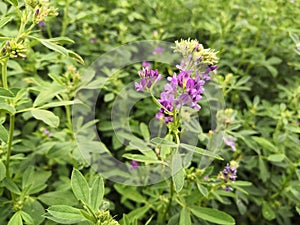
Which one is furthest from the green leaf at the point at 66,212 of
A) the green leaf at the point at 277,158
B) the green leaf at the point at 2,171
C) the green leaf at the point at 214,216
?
the green leaf at the point at 277,158

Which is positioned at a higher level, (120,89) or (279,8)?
(279,8)

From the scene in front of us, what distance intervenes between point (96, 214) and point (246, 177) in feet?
4.26

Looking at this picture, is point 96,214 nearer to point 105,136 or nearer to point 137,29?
point 105,136

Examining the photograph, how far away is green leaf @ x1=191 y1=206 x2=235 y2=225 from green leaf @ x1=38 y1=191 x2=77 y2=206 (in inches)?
20.4

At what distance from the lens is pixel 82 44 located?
269cm

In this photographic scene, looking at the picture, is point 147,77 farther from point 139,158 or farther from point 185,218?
point 185,218

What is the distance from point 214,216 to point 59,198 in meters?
0.65

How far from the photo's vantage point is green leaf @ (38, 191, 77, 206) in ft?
5.11

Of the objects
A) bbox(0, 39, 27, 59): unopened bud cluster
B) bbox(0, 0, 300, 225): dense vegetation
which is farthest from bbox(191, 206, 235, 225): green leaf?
bbox(0, 39, 27, 59): unopened bud cluster

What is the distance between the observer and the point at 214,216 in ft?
4.72

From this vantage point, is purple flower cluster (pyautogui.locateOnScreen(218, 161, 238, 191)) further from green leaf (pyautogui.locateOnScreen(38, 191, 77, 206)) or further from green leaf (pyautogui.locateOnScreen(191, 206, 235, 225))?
green leaf (pyautogui.locateOnScreen(38, 191, 77, 206))

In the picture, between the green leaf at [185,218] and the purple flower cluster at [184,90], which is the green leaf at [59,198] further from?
the purple flower cluster at [184,90]

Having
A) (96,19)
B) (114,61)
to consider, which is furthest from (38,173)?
(96,19)

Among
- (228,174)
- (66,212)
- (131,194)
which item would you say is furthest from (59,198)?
(228,174)
